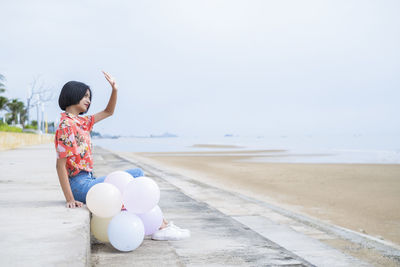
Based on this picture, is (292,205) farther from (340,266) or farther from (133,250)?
(133,250)

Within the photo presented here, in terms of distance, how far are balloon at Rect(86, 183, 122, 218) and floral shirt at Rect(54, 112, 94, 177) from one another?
0.38m

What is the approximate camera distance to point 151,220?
11.6 ft

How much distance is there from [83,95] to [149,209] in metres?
1.26

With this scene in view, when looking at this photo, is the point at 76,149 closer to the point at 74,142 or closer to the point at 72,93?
the point at 74,142

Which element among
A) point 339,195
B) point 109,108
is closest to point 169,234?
point 109,108

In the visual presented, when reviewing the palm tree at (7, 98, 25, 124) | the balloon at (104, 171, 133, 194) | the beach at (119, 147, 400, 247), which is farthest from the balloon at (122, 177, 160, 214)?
the palm tree at (7, 98, 25, 124)

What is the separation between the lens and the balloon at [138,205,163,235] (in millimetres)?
3506

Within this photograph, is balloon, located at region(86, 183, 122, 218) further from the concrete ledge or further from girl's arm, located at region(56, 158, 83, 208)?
girl's arm, located at region(56, 158, 83, 208)

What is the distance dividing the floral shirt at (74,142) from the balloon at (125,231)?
692mm

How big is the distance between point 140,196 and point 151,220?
1.32 ft

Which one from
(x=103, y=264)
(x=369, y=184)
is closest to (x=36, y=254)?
(x=103, y=264)

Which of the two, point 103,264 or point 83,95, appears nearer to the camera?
point 103,264

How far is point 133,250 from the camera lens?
334 centimetres

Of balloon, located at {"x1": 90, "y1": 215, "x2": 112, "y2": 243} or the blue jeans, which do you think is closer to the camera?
balloon, located at {"x1": 90, "y1": 215, "x2": 112, "y2": 243}
